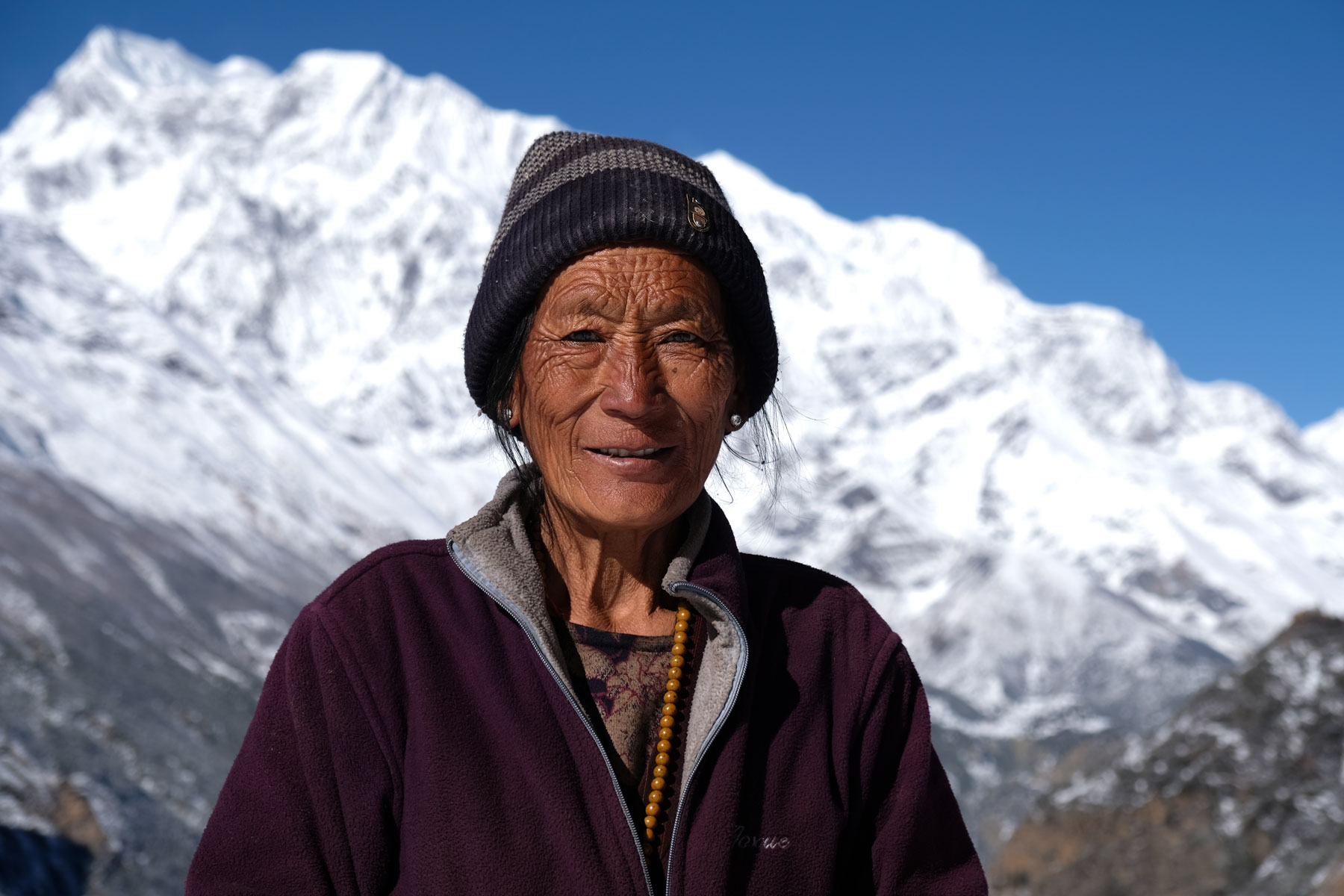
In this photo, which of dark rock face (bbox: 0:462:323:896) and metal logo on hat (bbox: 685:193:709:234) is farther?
dark rock face (bbox: 0:462:323:896)

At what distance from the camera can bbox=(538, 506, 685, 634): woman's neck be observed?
1.97 meters

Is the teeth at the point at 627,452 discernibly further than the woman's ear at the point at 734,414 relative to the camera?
No

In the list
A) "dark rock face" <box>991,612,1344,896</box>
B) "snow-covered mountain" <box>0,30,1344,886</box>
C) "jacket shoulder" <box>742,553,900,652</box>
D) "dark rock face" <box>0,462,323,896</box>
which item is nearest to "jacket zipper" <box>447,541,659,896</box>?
"jacket shoulder" <box>742,553,900,652</box>

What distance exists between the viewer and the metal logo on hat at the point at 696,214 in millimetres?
1867

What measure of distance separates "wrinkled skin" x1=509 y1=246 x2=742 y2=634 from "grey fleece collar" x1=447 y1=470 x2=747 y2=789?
0.27 ft

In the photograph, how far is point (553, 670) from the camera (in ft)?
5.75

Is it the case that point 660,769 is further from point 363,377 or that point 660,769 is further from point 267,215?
point 267,215

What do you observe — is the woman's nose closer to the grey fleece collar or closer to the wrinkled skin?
the wrinkled skin

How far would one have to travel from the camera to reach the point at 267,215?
532 ft

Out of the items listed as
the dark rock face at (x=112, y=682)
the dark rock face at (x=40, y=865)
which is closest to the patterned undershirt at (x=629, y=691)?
the dark rock face at (x=40, y=865)

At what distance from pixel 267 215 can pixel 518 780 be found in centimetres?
16988

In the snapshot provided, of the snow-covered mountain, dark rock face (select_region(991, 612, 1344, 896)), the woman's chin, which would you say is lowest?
the woman's chin

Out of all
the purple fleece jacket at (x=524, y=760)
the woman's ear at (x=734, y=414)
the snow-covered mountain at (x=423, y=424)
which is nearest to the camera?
the purple fleece jacket at (x=524, y=760)

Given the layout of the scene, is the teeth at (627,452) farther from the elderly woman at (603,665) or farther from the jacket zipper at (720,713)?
the jacket zipper at (720,713)
